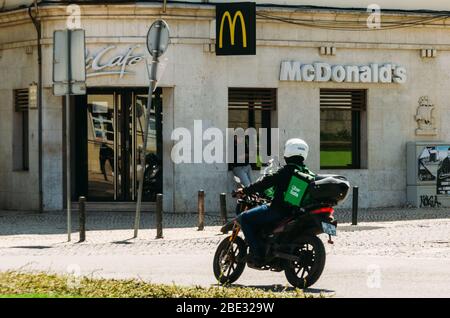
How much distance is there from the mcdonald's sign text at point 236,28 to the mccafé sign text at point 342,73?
114cm

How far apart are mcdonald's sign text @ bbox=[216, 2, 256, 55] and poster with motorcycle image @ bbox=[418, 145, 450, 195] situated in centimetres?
486

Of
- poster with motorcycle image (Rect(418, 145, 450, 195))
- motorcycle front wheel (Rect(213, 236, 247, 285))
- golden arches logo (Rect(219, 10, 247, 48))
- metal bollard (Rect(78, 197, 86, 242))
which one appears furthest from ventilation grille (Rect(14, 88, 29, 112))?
motorcycle front wheel (Rect(213, 236, 247, 285))

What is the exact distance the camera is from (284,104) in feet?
83.8

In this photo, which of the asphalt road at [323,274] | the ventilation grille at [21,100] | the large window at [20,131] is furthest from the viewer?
the large window at [20,131]

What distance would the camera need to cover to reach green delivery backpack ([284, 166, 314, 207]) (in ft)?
39.0

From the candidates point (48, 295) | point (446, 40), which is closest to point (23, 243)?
point (48, 295)

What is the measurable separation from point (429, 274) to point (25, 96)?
15286 millimetres

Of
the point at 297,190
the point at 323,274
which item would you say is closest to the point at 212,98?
the point at 323,274

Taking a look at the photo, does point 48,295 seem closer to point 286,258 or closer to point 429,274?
point 286,258

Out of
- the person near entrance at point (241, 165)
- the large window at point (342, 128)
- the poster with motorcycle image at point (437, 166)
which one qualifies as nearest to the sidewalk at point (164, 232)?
the poster with motorcycle image at point (437, 166)

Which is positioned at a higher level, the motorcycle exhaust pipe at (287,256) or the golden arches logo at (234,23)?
the golden arches logo at (234,23)

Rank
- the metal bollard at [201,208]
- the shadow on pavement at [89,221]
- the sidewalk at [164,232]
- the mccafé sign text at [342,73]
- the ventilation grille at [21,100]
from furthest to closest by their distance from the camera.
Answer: the ventilation grille at [21,100] < the mccafé sign text at [342,73] < the shadow on pavement at [89,221] < the metal bollard at [201,208] < the sidewalk at [164,232]

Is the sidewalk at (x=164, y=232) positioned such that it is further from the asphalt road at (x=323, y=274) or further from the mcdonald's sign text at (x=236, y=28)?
the mcdonald's sign text at (x=236, y=28)

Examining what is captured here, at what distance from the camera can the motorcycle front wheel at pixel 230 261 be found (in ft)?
40.3
